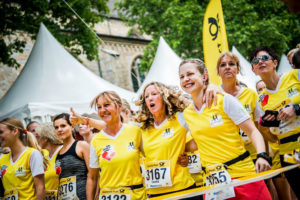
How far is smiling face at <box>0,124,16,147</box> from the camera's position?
11.7ft

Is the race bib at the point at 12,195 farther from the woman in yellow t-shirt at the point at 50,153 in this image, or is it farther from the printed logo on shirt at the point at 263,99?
the printed logo on shirt at the point at 263,99

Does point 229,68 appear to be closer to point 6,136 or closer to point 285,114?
point 285,114

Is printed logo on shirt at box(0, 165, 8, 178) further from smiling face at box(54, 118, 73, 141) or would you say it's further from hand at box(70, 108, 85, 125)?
hand at box(70, 108, 85, 125)

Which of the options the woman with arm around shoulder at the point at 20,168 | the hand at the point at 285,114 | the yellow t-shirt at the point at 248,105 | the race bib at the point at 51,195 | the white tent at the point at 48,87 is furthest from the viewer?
the white tent at the point at 48,87

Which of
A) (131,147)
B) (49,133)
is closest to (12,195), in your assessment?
(49,133)

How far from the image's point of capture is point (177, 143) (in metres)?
2.69

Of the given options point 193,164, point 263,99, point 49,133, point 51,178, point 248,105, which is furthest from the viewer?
point 49,133

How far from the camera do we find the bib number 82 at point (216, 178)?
2205 mm

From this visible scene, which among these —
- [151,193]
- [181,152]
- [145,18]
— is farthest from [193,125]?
[145,18]

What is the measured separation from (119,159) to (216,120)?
1.06m

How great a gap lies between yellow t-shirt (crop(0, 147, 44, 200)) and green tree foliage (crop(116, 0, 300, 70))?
1167 cm

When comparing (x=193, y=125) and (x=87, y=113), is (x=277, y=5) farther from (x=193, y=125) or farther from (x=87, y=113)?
(x=193, y=125)

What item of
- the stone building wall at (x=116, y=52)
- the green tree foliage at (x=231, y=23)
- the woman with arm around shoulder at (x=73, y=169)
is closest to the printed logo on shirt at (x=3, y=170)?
the woman with arm around shoulder at (x=73, y=169)

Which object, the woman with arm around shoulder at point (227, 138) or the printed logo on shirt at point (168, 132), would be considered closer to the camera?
the woman with arm around shoulder at point (227, 138)
